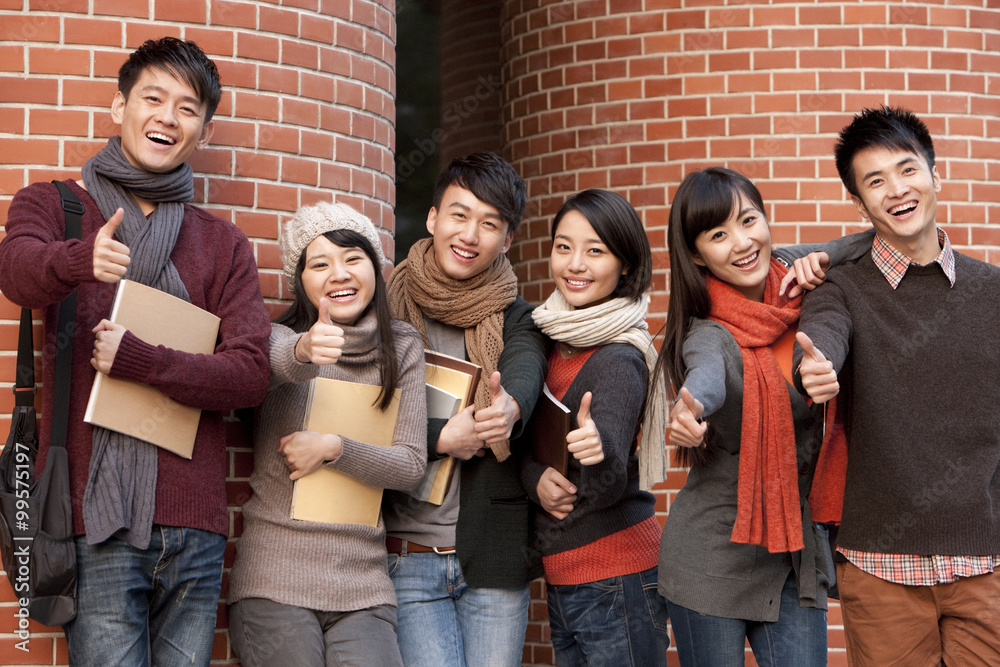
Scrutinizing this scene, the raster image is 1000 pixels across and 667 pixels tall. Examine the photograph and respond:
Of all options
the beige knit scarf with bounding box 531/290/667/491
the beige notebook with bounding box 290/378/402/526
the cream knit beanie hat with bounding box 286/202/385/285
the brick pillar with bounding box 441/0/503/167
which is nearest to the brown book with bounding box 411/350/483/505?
the beige notebook with bounding box 290/378/402/526

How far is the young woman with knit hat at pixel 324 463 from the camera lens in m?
2.92

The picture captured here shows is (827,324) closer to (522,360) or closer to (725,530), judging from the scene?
(725,530)

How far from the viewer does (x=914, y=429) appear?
109 inches

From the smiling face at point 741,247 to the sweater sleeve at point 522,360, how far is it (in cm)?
61

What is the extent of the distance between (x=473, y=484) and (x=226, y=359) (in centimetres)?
89

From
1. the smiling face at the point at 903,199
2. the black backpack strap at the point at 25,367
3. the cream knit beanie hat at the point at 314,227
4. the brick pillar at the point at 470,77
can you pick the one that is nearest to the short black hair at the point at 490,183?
the cream knit beanie hat at the point at 314,227

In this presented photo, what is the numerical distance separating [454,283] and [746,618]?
4.52 ft

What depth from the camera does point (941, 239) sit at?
9.87 feet

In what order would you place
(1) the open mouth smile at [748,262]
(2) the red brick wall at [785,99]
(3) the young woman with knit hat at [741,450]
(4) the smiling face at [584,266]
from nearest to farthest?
1. (3) the young woman with knit hat at [741,450]
2. (1) the open mouth smile at [748,262]
3. (4) the smiling face at [584,266]
4. (2) the red brick wall at [785,99]

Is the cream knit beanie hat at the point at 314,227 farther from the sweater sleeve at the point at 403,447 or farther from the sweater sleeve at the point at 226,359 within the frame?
the sweater sleeve at the point at 403,447

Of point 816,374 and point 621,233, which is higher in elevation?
point 621,233

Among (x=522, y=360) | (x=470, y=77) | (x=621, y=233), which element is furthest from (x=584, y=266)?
(x=470, y=77)

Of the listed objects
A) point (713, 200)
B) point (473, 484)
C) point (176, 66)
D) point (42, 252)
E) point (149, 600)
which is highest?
point (176, 66)

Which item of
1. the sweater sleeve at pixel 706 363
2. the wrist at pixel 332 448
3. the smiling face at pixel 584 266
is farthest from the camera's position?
the smiling face at pixel 584 266
